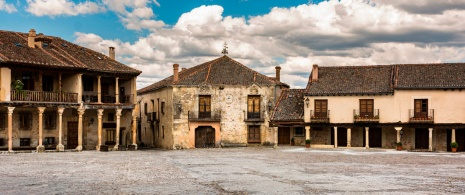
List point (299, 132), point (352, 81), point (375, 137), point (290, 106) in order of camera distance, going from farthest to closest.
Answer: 1. point (299, 132)
2. point (290, 106)
3. point (352, 81)
4. point (375, 137)

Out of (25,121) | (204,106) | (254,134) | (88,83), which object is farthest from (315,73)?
(25,121)

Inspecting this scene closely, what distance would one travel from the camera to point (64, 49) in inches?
1677

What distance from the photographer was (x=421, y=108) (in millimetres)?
40906

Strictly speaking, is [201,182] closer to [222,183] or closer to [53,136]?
[222,183]

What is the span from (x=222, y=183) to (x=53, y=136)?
24.2 m

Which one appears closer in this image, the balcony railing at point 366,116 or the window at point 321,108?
the balcony railing at point 366,116

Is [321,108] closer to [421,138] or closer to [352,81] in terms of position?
[352,81]

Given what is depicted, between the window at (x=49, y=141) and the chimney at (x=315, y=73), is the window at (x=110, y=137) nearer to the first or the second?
the window at (x=49, y=141)

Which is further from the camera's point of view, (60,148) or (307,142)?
(307,142)

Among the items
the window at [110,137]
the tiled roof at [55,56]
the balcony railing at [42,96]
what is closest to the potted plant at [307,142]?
the tiled roof at [55,56]

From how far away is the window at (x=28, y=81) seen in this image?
3812 cm

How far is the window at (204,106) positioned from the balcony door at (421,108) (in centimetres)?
1536

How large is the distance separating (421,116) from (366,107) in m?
3.82

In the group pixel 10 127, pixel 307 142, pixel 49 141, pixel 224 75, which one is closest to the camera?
pixel 10 127
